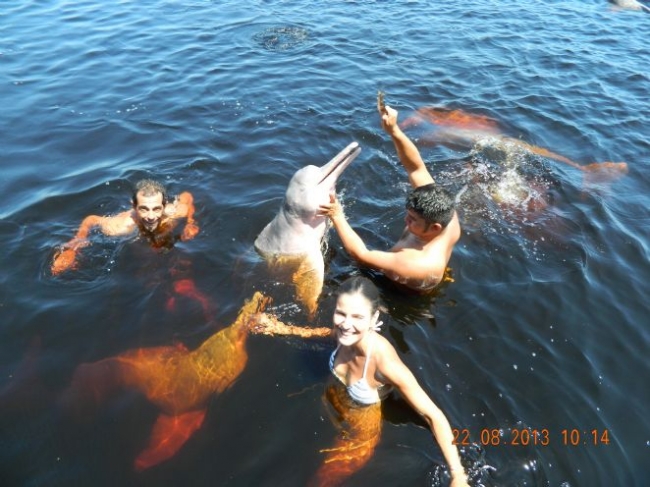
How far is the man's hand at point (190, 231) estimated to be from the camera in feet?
19.6

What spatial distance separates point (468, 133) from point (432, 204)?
457 cm

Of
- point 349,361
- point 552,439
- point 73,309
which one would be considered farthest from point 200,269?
point 552,439

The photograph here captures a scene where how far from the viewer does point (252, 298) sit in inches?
203

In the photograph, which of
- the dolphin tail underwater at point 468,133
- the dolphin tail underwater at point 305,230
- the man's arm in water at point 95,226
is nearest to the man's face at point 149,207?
the man's arm in water at point 95,226

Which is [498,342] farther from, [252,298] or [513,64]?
[513,64]

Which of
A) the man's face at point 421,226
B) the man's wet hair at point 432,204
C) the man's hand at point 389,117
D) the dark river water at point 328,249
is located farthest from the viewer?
the man's hand at point 389,117

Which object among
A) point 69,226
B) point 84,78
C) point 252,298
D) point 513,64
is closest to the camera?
point 252,298

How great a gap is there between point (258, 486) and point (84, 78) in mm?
9343

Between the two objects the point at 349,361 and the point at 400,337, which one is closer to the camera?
the point at 349,361

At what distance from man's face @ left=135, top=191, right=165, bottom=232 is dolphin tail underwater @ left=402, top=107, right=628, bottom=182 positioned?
4.67m

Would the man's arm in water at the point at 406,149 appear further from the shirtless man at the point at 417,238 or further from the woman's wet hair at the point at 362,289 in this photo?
the woman's wet hair at the point at 362,289

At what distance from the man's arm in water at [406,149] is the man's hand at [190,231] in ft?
8.47

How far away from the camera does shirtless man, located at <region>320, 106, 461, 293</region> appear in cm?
451
